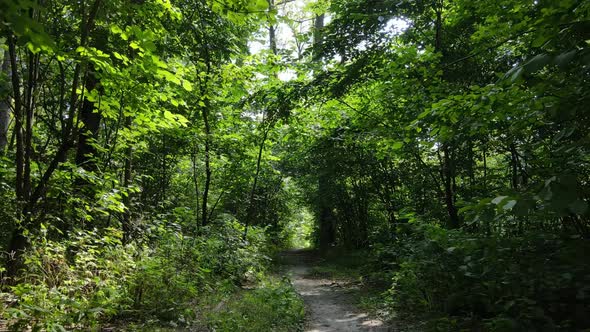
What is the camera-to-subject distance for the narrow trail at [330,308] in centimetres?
656

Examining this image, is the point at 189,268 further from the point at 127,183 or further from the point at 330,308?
the point at 330,308

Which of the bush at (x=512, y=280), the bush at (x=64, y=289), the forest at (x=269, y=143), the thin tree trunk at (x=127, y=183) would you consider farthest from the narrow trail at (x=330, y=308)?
the thin tree trunk at (x=127, y=183)

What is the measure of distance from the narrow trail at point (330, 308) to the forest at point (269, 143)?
0.69ft

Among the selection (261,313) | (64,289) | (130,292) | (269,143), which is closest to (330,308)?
(261,313)

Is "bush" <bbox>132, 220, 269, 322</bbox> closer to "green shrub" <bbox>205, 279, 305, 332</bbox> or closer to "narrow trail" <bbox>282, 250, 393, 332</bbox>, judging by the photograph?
"green shrub" <bbox>205, 279, 305, 332</bbox>

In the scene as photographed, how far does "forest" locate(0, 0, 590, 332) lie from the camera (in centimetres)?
377

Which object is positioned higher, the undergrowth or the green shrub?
the undergrowth

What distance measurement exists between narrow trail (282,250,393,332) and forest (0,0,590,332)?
0.21m

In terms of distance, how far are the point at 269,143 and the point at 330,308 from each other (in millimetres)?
5906

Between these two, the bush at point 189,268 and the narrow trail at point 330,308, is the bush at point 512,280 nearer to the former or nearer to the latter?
the narrow trail at point 330,308

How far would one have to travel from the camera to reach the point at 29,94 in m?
4.34

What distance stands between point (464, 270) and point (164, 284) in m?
4.68

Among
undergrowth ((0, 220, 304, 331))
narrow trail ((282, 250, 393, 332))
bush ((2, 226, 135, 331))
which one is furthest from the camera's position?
narrow trail ((282, 250, 393, 332))

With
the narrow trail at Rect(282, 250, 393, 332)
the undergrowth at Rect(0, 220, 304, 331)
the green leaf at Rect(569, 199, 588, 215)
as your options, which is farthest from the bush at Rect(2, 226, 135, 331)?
the green leaf at Rect(569, 199, 588, 215)
